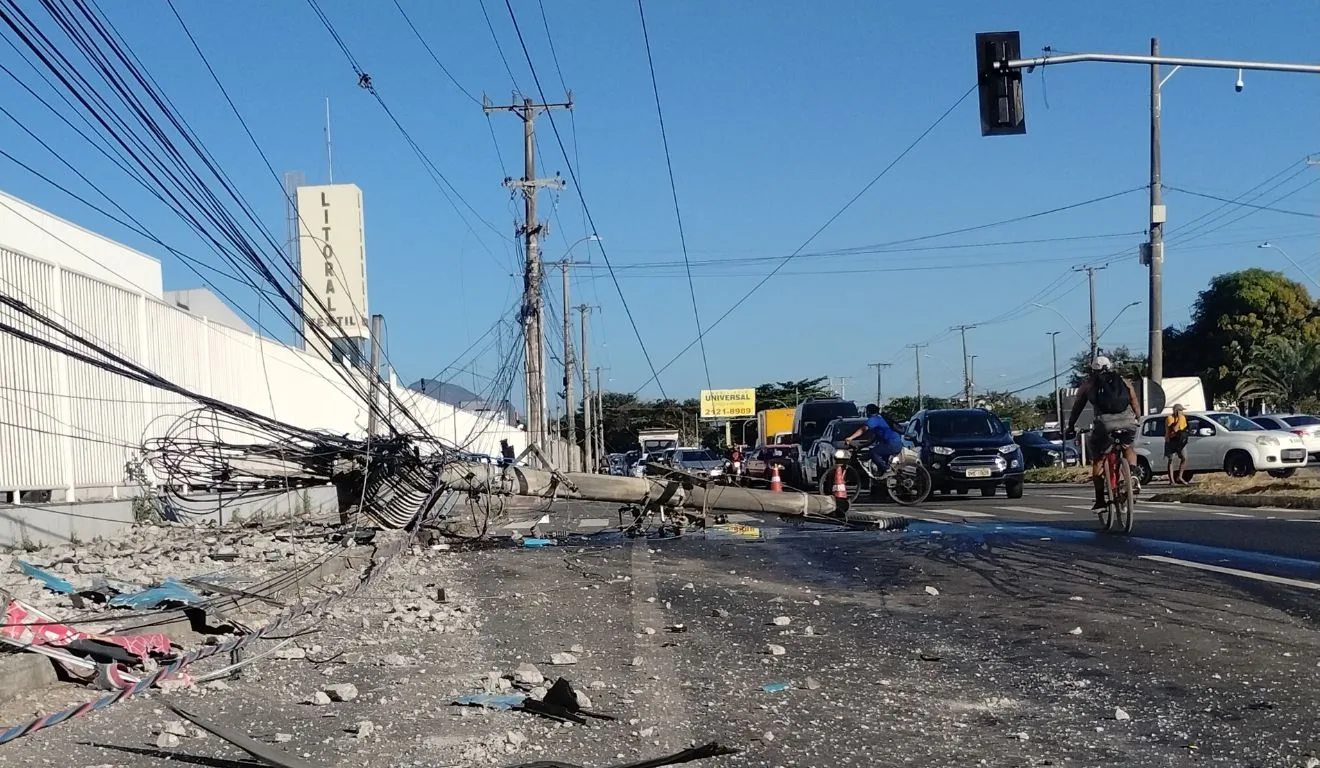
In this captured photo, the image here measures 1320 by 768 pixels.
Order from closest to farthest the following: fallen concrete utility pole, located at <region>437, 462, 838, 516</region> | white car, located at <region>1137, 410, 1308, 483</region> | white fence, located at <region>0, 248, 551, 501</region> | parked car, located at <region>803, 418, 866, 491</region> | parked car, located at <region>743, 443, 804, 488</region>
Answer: white fence, located at <region>0, 248, 551, 501</region> < fallen concrete utility pole, located at <region>437, 462, 838, 516</region> < parked car, located at <region>803, 418, 866, 491</region> < white car, located at <region>1137, 410, 1308, 483</region> < parked car, located at <region>743, 443, 804, 488</region>

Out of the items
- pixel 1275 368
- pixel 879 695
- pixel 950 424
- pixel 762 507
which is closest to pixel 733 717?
pixel 879 695

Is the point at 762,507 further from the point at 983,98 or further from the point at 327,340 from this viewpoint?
the point at 983,98

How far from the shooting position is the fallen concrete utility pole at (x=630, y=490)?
40.9ft

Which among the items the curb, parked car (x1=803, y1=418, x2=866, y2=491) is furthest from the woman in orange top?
parked car (x1=803, y1=418, x2=866, y2=491)

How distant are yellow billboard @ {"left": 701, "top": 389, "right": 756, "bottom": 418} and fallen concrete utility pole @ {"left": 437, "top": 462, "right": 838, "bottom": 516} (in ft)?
257

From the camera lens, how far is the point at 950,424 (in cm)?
2242

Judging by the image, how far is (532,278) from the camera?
32.7 meters

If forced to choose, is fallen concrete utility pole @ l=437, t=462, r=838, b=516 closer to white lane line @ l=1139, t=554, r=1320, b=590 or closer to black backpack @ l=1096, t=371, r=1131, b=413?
black backpack @ l=1096, t=371, r=1131, b=413

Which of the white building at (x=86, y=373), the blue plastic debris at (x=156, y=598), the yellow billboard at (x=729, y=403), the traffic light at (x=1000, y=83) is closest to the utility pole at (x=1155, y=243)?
the traffic light at (x=1000, y=83)

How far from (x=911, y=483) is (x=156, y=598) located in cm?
1456

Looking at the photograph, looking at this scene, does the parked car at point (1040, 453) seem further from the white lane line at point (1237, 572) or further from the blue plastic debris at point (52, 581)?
the blue plastic debris at point (52, 581)

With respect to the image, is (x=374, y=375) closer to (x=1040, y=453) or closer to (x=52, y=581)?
(x=52, y=581)

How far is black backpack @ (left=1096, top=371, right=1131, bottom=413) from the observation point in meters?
12.2

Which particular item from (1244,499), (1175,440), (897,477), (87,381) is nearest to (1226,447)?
(1175,440)
